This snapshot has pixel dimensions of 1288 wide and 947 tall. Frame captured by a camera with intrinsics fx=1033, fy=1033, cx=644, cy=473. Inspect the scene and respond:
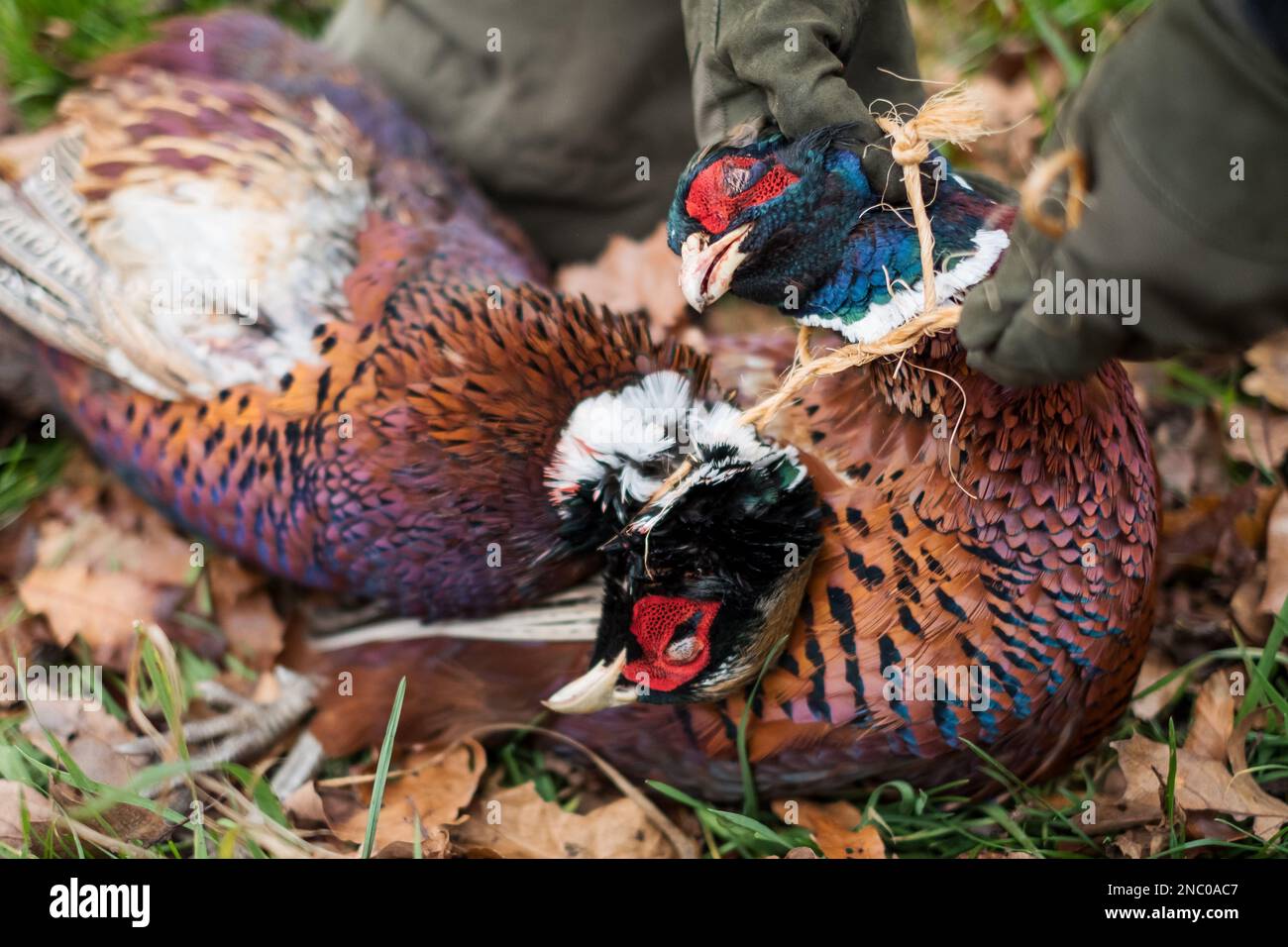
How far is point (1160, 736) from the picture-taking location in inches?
83.7

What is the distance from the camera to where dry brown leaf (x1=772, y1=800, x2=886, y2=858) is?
1972 millimetres

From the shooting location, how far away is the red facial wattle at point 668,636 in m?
1.73

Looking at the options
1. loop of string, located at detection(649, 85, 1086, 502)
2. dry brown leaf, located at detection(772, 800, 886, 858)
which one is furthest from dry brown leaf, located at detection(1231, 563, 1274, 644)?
loop of string, located at detection(649, 85, 1086, 502)

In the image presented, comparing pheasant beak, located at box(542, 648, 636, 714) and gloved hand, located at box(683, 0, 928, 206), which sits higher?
gloved hand, located at box(683, 0, 928, 206)

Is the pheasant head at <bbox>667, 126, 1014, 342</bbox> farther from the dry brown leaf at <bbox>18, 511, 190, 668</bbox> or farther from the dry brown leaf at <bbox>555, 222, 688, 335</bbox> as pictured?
the dry brown leaf at <bbox>18, 511, 190, 668</bbox>

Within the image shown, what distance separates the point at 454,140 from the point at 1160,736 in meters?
2.25

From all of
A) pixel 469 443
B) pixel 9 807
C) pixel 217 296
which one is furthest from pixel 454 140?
pixel 9 807

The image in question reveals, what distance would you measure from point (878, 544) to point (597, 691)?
1.79 feet

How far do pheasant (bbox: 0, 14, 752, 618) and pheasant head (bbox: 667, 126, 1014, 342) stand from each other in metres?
0.30

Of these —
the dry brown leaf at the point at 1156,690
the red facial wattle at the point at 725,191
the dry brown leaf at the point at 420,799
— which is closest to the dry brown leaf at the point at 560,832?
the dry brown leaf at the point at 420,799

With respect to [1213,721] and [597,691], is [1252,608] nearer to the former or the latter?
[1213,721]

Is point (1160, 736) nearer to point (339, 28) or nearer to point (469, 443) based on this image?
point (469, 443)

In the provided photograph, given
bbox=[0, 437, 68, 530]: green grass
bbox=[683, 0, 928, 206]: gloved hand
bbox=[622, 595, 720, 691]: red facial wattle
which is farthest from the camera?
bbox=[0, 437, 68, 530]: green grass

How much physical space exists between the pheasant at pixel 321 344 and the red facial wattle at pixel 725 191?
1.09 feet
